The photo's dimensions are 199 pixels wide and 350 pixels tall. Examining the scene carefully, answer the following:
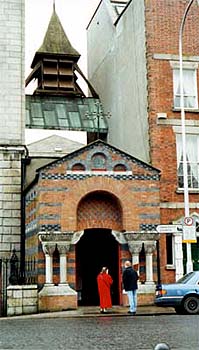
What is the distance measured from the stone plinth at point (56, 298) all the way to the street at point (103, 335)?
20.5 feet

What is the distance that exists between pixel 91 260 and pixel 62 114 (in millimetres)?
10118

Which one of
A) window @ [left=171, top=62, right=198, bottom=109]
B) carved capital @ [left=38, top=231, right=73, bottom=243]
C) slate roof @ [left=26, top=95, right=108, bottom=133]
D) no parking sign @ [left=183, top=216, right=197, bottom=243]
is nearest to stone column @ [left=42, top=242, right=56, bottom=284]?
carved capital @ [left=38, top=231, right=73, bottom=243]

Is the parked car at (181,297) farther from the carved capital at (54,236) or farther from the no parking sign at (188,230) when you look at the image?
the carved capital at (54,236)

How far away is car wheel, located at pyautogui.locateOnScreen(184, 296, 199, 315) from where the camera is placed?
22.1 metres

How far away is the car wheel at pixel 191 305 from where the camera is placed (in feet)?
72.5

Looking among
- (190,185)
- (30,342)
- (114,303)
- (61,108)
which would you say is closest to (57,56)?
(61,108)

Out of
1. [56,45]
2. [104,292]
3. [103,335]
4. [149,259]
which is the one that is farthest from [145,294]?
[56,45]

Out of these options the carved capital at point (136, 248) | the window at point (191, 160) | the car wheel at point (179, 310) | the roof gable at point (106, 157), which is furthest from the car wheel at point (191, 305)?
the window at point (191, 160)

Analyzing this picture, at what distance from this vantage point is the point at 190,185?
3031 cm

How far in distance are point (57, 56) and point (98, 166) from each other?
14.6m

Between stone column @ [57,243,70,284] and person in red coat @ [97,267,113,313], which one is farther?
stone column @ [57,243,70,284]

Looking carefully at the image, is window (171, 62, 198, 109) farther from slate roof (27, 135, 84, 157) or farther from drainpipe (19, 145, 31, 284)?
slate roof (27, 135, 84, 157)

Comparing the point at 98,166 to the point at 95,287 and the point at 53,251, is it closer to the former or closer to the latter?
the point at 53,251

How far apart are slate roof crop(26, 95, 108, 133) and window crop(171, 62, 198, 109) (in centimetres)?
658
